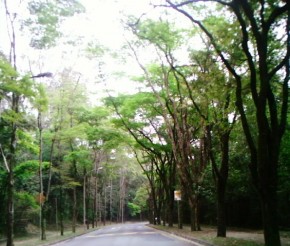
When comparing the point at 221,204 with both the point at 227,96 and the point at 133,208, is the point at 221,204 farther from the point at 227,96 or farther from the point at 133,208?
the point at 133,208

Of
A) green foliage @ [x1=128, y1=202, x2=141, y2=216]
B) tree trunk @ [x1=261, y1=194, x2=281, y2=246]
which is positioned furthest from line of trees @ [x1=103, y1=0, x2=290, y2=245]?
green foliage @ [x1=128, y1=202, x2=141, y2=216]

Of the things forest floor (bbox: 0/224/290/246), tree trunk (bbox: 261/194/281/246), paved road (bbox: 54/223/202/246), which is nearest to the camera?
tree trunk (bbox: 261/194/281/246)

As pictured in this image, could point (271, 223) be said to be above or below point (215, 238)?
above

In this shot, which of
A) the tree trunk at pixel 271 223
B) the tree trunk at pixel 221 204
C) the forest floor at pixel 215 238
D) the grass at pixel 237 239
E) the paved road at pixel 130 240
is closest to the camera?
the tree trunk at pixel 271 223

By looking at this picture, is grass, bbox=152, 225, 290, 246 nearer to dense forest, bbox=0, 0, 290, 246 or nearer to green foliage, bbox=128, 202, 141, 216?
dense forest, bbox=0, 0, 290, 246

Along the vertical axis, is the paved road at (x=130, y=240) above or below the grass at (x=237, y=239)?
below

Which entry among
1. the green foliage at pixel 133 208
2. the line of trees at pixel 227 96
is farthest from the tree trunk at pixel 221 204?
the green foliage at pixel 133 208

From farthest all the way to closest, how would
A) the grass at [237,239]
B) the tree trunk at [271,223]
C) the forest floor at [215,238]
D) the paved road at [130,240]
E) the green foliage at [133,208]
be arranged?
the green foliage at [133,208]
the paved road at [130,240]
the forest floor at [215,238]
the grass at [237,239]
the tree trunk at [271,223]

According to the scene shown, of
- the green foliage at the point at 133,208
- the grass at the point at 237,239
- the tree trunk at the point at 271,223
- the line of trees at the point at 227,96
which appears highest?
the line of trees at the point at 227,96

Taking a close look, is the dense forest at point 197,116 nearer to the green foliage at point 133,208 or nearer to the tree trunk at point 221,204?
the tree trunk at point 221,204

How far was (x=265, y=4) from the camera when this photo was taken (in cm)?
1198

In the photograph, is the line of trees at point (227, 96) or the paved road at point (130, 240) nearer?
the line of trees at point (227, 96)

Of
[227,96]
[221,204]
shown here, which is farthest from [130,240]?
[227,96]

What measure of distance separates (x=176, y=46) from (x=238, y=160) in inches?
336
